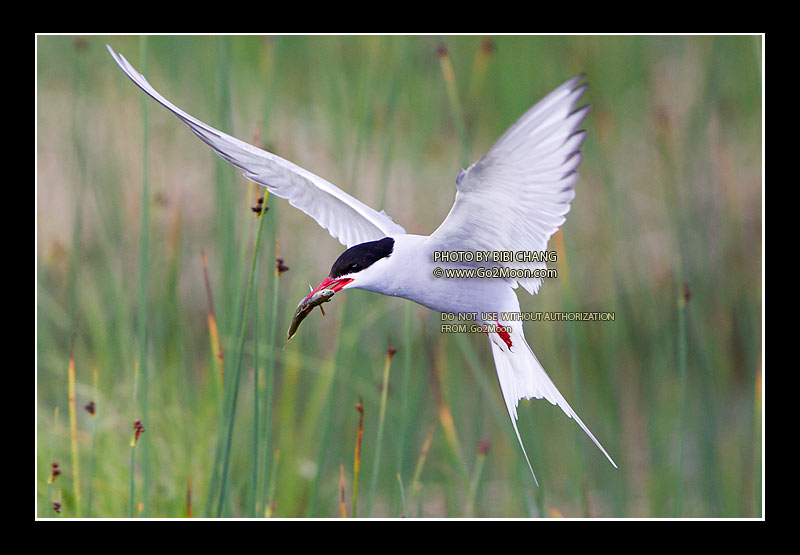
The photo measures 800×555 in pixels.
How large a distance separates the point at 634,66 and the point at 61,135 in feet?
4.99

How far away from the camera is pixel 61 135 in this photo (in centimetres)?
197

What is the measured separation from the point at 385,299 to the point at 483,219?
1.71 ft

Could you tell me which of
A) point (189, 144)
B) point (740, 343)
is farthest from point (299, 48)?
point (740, 343)

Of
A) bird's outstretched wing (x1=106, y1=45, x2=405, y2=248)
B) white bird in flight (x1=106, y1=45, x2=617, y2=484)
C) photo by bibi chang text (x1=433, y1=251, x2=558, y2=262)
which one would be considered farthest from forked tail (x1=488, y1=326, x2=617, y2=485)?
bird's outstretched wing (x1=106, y1=45, x2=405, y2=248)

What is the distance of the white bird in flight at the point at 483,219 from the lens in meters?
1.43

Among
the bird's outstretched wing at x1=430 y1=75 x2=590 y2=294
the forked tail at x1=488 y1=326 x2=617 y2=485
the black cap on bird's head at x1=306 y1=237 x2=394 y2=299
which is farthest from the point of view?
the forked tail at x1=488 y1=326 x2=617 y2=485

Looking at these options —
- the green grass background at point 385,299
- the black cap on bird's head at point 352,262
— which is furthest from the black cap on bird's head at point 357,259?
the green grass background at point 385,299

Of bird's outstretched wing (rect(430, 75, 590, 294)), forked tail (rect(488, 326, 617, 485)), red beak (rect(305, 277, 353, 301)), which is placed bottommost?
forked tail (rect(488, 326, 617, 485))

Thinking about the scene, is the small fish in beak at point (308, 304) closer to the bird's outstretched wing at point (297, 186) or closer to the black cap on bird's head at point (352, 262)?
the black cap on bird's head at point (352, 262)

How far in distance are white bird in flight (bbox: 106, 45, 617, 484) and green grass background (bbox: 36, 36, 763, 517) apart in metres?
0.08

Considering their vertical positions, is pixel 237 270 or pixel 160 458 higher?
pixel 237 270

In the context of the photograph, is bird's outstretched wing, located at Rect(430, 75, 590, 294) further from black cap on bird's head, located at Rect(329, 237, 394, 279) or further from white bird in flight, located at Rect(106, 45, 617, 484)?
black cap on bird's head, located at Rect(329, 237, 394, 279)

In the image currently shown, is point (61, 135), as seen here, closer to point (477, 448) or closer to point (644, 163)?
point (477, 448)

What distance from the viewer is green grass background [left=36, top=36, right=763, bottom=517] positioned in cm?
194
